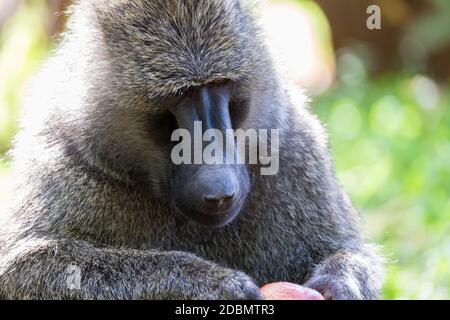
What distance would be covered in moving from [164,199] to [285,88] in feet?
2.56

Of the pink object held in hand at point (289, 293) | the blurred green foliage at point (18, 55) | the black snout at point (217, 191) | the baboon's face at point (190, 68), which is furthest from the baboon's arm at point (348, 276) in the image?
the blurred green foliage at point (18, 55)

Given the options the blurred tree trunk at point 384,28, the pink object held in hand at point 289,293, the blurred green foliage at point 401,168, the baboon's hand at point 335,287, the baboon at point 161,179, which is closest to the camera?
the pink object held in hand at point 289,293

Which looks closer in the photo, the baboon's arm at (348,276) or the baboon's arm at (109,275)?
the baboon's arm at (109,275)

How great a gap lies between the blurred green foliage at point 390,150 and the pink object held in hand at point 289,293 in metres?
1.48

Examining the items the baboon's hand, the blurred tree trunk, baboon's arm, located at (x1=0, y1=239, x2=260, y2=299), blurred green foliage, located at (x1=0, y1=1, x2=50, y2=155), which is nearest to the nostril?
baboon's arm, located at (x1=0, y1=239, x2=260, y2=299)

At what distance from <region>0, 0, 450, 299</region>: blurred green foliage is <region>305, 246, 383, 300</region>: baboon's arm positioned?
616mm

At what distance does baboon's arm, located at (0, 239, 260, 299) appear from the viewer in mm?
3883

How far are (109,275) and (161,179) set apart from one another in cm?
45

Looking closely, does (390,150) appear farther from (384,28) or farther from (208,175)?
(208,175)

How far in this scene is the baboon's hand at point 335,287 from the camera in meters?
4.10

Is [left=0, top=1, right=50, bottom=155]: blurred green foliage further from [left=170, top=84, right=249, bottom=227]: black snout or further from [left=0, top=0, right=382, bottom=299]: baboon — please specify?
[left=170, top=84, right=249, bottom=227]: black snout

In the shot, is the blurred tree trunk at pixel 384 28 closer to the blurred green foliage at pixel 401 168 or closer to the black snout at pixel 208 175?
the blurred green foliage at pixel 401 168

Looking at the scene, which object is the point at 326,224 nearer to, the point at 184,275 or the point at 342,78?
the point at 184,275
